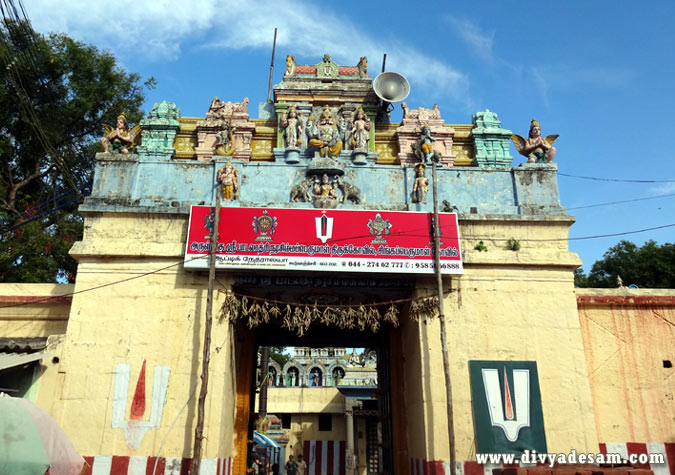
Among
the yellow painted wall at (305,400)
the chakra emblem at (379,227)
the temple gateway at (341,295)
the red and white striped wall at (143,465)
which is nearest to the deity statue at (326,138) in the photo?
the temple gateway at (341,295)

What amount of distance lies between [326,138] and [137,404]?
711 cm

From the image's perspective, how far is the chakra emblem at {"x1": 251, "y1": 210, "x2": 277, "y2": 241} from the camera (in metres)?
10.9

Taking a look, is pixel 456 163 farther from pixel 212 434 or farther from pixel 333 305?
pixel 212 434

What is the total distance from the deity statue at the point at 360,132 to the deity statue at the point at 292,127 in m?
1.33

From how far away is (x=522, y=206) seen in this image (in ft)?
38.6

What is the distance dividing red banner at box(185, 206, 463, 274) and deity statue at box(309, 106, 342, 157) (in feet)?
6.37

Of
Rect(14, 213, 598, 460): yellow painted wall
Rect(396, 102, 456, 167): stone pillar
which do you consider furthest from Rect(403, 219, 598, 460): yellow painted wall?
Rect(396, 102, 456, 167): stone pillar

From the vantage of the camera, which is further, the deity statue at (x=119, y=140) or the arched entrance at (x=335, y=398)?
the arched entrance at (x=335, y=398)

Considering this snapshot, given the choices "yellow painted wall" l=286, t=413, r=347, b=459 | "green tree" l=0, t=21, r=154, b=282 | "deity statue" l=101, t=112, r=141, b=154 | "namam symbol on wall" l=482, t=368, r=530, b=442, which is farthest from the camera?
"yellow painted wall" l=286, t=413, r=347, b=459

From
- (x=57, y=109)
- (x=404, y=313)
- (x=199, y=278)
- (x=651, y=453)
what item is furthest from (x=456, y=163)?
(x=57, y=109)

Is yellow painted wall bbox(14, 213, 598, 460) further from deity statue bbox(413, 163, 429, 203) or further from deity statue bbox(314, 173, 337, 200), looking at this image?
deity statue bbox(314, 173, 337, 200)

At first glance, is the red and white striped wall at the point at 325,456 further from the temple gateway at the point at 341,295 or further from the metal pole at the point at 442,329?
the metal pole at the point at 442,329

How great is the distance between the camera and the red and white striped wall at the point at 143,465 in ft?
31.4

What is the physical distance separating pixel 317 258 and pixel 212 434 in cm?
399
